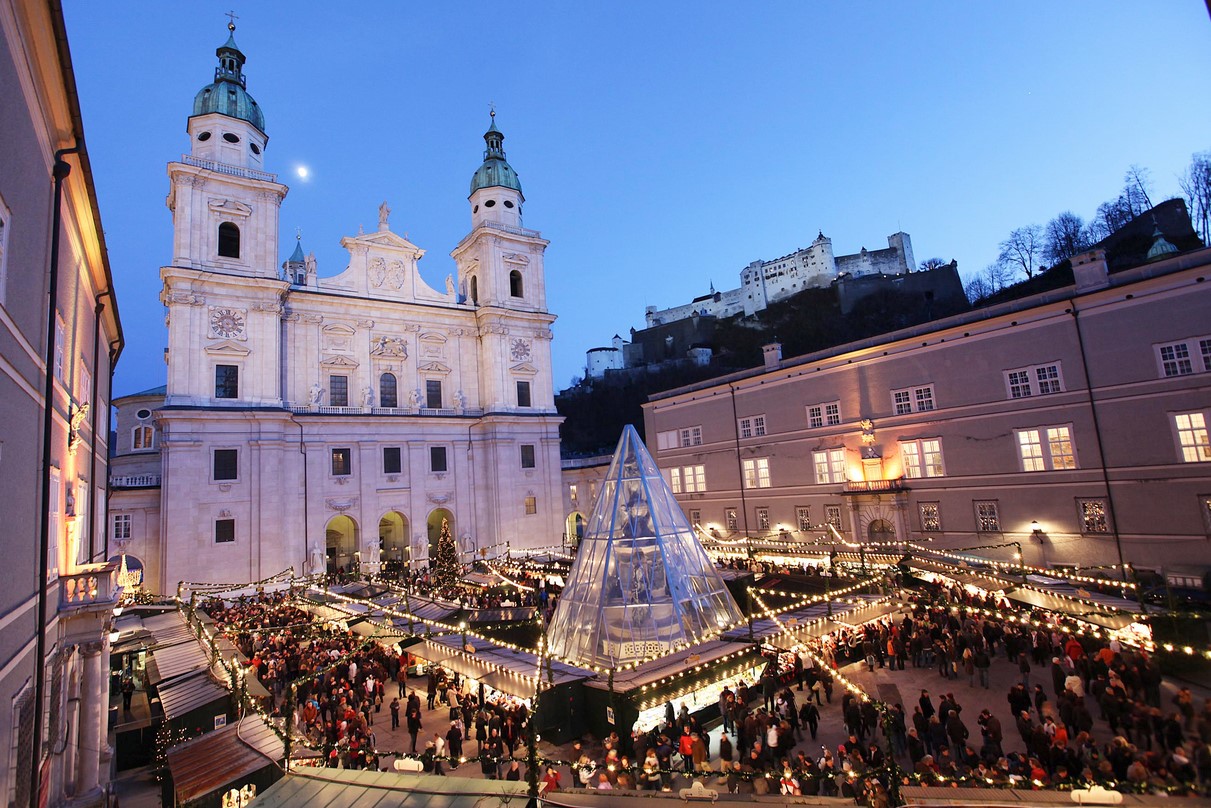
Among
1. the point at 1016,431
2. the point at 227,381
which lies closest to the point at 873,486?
the point at 1016,431

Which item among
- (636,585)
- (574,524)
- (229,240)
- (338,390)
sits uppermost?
(229,240)

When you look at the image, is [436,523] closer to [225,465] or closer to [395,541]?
[395,541]

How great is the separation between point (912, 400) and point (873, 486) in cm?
421

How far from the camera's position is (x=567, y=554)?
127 ft

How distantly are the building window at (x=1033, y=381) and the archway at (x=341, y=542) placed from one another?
33829 millimetres

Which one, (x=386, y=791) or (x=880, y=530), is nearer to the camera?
(x=386, y=791)

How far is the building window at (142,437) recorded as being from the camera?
4822 cm

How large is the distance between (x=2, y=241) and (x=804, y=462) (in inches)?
1181

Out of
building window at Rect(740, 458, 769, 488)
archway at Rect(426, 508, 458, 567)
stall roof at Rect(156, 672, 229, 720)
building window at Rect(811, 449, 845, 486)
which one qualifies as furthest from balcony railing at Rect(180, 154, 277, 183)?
building window at Rect(811, 449, 845, 486)

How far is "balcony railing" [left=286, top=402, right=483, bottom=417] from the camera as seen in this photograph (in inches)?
1388

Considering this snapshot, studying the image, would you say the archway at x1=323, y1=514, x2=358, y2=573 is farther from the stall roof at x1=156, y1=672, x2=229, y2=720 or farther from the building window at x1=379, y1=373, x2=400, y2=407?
the stall roof at x1=156, y1=672, x2=229, y2=720

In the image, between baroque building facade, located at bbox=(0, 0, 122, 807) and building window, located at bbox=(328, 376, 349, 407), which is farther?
building window, located at bbox=(328, 376, 349, 407)

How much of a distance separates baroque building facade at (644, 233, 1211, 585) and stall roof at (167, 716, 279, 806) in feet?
80.7

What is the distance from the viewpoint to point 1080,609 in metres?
15.0
